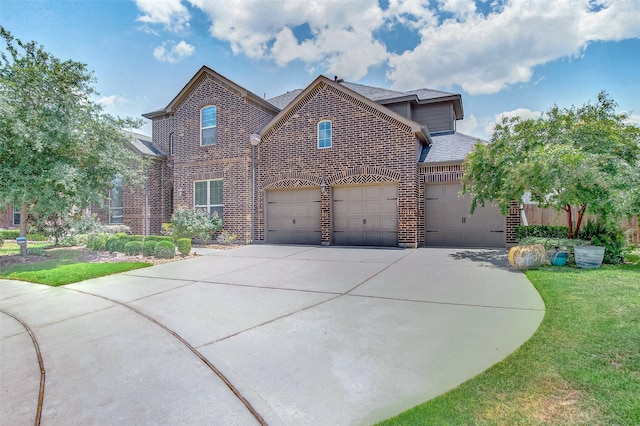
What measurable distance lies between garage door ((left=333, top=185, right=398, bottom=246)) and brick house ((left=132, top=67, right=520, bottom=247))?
4 centimetres

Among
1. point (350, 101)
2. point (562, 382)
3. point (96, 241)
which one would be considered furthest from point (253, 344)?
point (96, 241)

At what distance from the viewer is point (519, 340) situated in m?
3.66

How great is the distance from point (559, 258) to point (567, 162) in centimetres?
243

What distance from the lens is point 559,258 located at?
8.23 m

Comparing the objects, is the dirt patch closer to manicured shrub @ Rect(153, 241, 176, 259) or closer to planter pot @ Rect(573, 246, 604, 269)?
manicured shrub @ Rect(153, 241, 176, 259)

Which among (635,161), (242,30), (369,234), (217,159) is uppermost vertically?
(242,30)

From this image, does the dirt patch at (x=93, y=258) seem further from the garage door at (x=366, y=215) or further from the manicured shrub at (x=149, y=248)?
the garage door at (x=366, y=215)

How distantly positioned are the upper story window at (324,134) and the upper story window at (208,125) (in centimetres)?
493

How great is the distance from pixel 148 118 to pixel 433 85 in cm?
1551

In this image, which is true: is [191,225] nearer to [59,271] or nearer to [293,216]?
[293,216]

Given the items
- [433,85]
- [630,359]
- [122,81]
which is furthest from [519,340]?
[433,85]

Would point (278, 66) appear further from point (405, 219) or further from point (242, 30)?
point (405, 219)

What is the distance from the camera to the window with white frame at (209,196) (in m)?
14.6

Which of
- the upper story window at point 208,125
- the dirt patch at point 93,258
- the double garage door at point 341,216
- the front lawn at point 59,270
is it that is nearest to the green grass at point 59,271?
the front lawn at point 59,270
